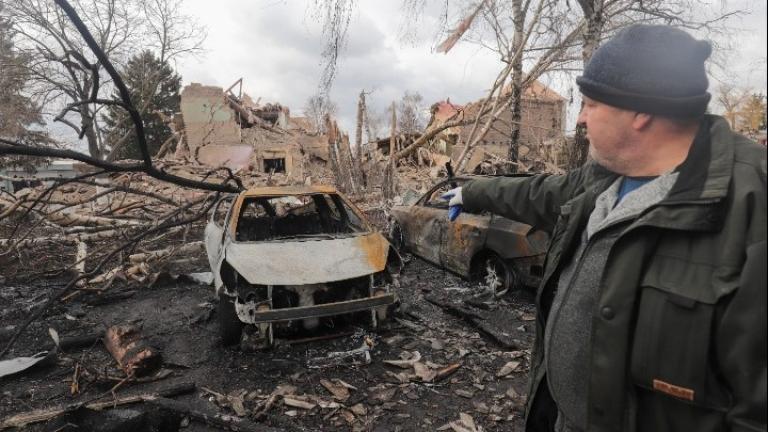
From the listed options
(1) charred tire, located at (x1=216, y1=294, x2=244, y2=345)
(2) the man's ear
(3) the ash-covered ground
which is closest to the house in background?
(3) the ash-covered ground

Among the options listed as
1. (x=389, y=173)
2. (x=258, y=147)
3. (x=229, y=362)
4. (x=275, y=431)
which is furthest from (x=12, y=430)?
(x=258, y=147)

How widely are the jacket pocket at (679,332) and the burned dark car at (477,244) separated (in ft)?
12.6

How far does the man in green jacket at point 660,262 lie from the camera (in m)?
1.03

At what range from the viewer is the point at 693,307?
3.52ft

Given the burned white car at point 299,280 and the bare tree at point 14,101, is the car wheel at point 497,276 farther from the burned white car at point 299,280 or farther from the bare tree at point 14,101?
the bare tree at point 14,101

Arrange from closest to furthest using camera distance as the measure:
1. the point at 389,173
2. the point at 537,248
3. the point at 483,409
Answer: the point at 483,409 < the point at 537,248 < the point at 389,173

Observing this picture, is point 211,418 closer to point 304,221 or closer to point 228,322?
point 228,322

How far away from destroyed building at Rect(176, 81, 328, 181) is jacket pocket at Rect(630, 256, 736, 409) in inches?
878

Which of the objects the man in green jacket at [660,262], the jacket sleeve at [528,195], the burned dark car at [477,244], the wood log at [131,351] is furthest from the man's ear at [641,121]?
the wood log at [131,351]

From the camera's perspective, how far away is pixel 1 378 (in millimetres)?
4250

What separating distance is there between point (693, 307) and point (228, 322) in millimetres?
4364

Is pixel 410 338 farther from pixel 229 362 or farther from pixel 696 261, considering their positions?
pixel 696 261

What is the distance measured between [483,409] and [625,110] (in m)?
3.05

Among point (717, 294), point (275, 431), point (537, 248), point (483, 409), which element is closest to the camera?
point (717, 294)
